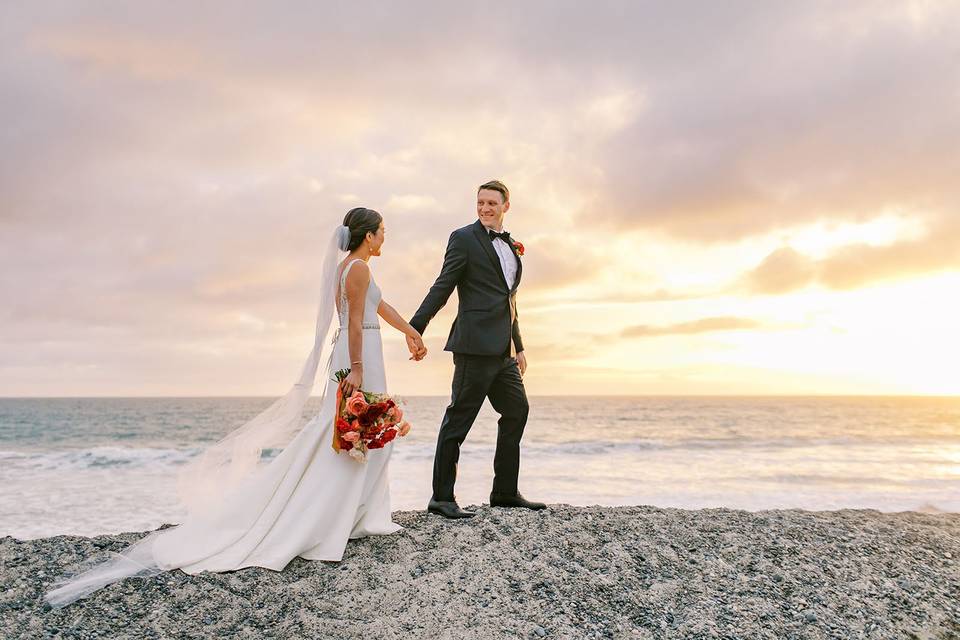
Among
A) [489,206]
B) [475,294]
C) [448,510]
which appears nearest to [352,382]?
[475,294]

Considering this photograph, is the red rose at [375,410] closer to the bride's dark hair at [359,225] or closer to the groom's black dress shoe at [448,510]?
the bride's dark hair at [359,225]

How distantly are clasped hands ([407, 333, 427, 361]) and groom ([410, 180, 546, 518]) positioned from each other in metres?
0.30

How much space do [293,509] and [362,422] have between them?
0.67 metres

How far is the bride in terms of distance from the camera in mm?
3975

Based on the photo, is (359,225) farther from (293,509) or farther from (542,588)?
(542,588)

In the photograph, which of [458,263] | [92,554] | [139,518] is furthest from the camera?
[139,518]

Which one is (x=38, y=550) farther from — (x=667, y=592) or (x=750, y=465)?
(x=750, y=465)

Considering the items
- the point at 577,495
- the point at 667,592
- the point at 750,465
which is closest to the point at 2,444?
the point at 577,495

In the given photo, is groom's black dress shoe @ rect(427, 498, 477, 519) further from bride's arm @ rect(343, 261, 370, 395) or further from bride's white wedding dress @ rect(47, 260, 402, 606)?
bride's arm @ rect(343, 261, 370, 395)

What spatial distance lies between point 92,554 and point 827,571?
469cm

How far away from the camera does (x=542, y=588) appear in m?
3.65

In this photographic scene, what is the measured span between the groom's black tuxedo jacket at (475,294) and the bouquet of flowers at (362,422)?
878mm

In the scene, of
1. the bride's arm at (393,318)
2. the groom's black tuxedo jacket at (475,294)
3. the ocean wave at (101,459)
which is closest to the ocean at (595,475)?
the ocean wave at (101,459)

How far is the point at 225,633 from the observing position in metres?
3.28
